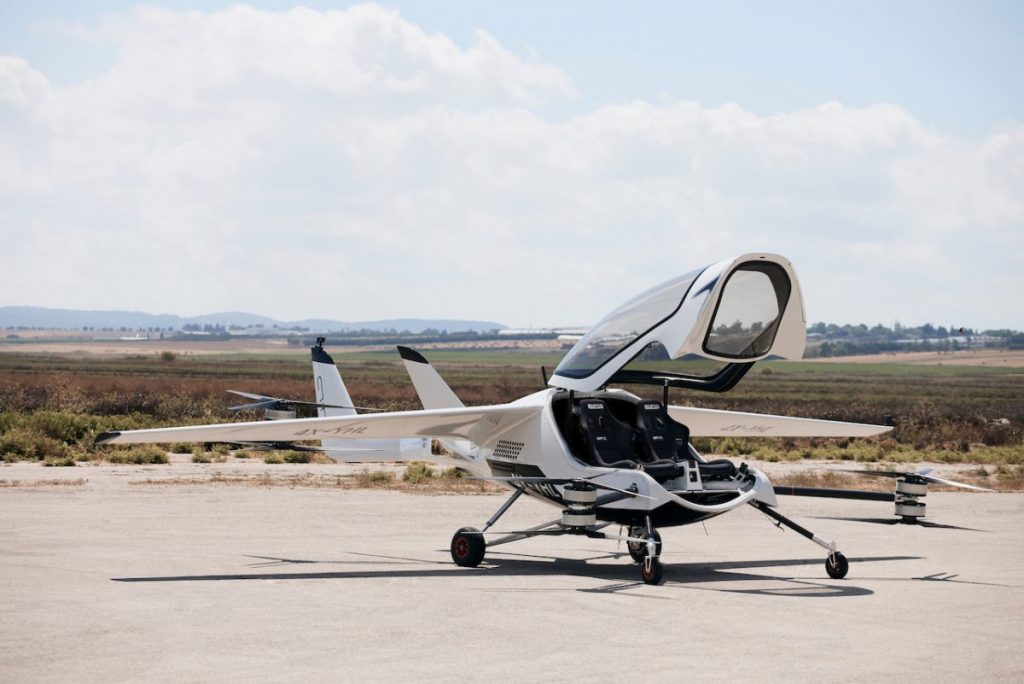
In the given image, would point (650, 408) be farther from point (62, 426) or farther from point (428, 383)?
point (62, 426)

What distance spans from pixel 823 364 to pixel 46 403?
151m

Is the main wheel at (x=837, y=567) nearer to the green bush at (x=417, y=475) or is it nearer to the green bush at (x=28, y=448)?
the green bush at (x=417, y=475)

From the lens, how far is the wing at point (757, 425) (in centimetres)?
1842

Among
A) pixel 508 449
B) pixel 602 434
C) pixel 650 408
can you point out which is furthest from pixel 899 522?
pixel 508 449

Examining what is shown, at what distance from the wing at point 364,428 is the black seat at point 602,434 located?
74 centimetres

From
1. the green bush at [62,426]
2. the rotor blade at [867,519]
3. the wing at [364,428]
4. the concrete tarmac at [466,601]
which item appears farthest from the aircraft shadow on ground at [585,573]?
Answer: the green bush at [62,426]

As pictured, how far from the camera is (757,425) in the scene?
18.9 metres

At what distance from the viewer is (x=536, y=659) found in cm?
995

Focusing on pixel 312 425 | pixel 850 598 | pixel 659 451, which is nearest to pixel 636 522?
pixel 659 451

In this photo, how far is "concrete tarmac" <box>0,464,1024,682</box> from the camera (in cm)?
973

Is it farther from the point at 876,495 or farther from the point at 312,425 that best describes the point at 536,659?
the point at 876,495

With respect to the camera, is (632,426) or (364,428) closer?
(364,428)

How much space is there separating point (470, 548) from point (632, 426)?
8.47ft

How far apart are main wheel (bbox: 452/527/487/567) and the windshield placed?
2.25 m
